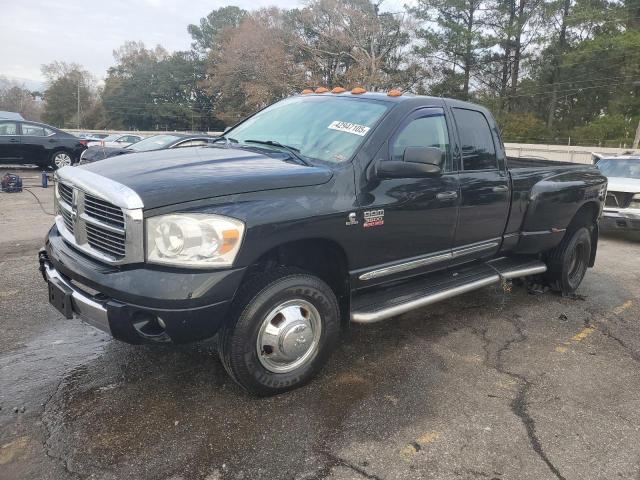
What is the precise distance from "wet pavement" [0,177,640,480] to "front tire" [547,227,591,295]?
937 mm

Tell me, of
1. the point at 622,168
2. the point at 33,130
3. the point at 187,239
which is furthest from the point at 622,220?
the point at 33,130

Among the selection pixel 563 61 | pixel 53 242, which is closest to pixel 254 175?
pixel 53 242

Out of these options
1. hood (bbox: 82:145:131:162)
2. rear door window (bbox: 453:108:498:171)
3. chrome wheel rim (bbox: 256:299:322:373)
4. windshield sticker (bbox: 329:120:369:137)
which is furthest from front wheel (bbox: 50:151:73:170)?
chrome wheel rim (bbox: 256:299:322:373)

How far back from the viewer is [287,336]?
3.07 meters

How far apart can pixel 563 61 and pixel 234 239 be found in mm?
47615

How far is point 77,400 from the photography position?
307cm

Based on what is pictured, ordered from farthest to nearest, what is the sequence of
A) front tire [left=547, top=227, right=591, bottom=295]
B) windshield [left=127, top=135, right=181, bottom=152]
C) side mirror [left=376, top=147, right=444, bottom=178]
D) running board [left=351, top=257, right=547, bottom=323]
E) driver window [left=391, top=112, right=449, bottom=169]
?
windshield [left=127, top=135, right=181, bottom=152] → front tire [left=547, top=227, right=591, bottom=295] → driver window [left=391, top=112, right=449, bottom=169] → running board [left=351, top=257, right=547, bottom=323] → side mirror [left=376, top=147, right=444, bottom=178]

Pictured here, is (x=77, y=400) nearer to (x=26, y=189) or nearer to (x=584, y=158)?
(x=26, y=189)

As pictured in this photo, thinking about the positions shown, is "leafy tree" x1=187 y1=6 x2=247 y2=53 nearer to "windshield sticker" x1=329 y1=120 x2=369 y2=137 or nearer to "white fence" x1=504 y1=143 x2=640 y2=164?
"white fence" x1=504 y1=143 x2=640 y2=164

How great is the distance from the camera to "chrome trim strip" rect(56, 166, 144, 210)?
2.62 meters

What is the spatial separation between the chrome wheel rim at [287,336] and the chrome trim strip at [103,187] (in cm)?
100

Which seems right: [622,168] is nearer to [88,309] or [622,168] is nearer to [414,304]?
[414,304]

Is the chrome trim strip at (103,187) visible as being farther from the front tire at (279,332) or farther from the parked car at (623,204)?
the parked car at (623,204)

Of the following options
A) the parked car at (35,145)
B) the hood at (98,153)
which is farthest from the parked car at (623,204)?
the parked car at (35,145)
